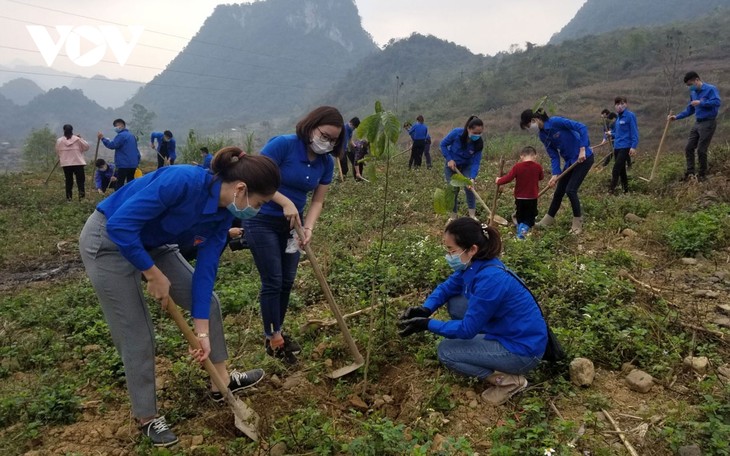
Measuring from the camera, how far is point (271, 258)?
3.03m

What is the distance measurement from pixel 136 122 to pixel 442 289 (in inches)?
3203

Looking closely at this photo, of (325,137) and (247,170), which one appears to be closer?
(247,170)

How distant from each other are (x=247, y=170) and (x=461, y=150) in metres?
4.61

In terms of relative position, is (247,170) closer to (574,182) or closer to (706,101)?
(574,182)

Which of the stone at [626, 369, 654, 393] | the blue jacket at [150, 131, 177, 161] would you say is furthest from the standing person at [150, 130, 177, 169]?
the stone at [626, 369, 654, 393]

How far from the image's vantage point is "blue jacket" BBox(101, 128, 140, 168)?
9206 millimetres

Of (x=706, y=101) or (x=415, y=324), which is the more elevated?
(x=706, y=101)

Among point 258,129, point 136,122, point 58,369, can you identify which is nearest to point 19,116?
point 136,122

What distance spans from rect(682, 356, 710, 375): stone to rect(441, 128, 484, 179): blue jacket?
3.88m

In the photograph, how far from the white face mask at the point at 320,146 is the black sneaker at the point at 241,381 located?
4.69 ft

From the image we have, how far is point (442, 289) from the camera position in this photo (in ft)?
10.3

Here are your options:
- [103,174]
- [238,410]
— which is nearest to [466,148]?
[238,410]

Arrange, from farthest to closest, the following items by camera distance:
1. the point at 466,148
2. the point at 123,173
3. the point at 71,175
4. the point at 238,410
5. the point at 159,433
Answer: the point at 71,175 → the point at 123,173 → the point at 466,148 → the point at 238,410 → the point at 159,433

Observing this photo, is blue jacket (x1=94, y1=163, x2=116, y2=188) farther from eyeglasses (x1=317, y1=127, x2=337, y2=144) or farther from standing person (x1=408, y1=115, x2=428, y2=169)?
eyeglasses (x1=317, y1=127, x2=337, y2=144)
